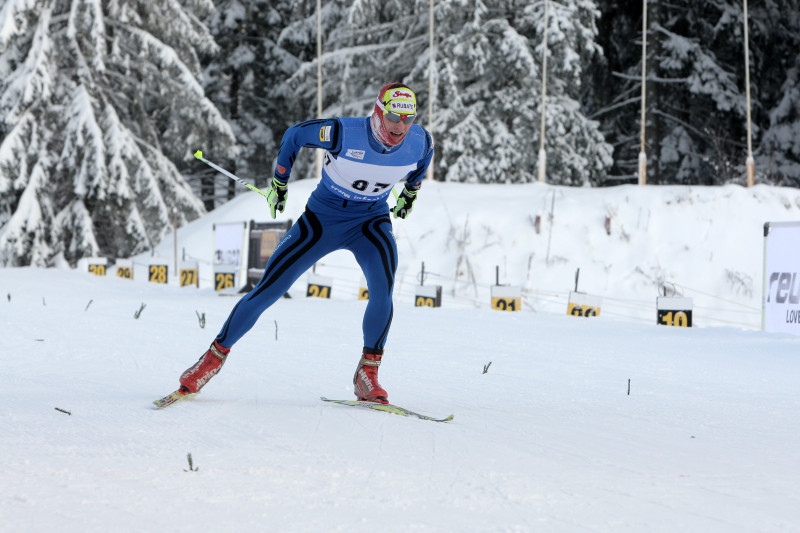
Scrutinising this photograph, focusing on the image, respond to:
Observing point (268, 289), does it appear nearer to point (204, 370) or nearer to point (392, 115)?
point (204, 370)

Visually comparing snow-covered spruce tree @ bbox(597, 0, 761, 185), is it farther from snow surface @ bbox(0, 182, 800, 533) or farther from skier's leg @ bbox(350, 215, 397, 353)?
skier's leg @ bbox(350, 215, 397, 353)

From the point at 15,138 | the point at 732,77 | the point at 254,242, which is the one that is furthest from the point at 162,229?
the point at 732,77

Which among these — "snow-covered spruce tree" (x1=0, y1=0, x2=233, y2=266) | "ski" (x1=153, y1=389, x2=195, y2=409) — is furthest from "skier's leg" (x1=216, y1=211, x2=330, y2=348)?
"snow-covered spruce tree" (x1=0, y1=0, x2=233, y2=266)

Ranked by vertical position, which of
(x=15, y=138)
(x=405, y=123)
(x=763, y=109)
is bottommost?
(x=405, y=123)

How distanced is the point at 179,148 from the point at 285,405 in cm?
1880

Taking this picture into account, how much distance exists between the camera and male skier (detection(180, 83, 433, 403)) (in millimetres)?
4285

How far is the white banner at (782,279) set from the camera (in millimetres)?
8148

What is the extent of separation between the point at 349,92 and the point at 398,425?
21392 millimetres

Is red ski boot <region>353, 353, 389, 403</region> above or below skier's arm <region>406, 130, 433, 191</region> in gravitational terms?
below

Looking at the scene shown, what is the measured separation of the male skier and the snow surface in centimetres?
30

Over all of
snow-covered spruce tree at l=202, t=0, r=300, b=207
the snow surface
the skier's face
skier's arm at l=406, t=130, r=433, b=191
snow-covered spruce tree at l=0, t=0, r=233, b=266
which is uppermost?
snow-covered spruce tree at l=202, t=0, r=300, b=207

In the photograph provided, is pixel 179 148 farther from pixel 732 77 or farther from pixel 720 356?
pixel 720 356

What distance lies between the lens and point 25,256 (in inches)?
754

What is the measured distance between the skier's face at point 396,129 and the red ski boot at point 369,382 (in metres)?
1.11
